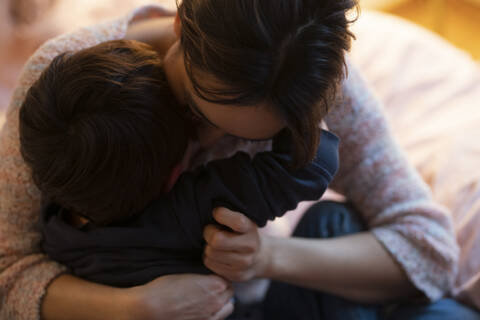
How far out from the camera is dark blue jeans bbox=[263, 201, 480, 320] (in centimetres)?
84

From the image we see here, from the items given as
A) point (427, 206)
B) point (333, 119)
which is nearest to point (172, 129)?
point (333, 119)

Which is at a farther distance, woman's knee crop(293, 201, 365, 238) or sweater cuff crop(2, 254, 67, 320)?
woman's knee crop(293, 201, 365, 238)

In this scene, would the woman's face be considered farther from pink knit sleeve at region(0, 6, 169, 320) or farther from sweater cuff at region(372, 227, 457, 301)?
sweater cuff at region(372, 227, 457, 301)

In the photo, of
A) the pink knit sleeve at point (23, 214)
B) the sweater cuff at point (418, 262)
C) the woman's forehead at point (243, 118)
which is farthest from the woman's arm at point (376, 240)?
the pink knit sleeve at point (23, 214)

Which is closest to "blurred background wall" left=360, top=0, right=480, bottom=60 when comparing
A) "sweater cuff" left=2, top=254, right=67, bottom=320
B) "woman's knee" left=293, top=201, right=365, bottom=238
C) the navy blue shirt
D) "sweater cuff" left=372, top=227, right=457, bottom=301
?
"woman's knee" left=293, top=201, right=365, bottom=238

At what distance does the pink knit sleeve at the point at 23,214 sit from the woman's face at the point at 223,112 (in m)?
0.19

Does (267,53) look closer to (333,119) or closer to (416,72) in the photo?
(333,119)

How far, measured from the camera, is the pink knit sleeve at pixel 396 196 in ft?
2.69

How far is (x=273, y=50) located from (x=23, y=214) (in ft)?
1.64

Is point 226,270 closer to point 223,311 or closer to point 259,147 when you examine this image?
point 223,311

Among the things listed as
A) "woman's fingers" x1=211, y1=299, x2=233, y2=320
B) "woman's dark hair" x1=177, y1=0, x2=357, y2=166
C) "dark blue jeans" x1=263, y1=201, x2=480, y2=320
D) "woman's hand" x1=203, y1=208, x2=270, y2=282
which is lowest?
"dark blue jeans" x1=263, y1=201, x2=480, y2=320

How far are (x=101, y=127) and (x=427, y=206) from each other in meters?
0.60

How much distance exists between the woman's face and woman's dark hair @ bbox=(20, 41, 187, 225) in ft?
0.06

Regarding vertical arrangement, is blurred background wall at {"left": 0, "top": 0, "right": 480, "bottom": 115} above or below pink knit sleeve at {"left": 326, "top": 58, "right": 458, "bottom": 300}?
above
